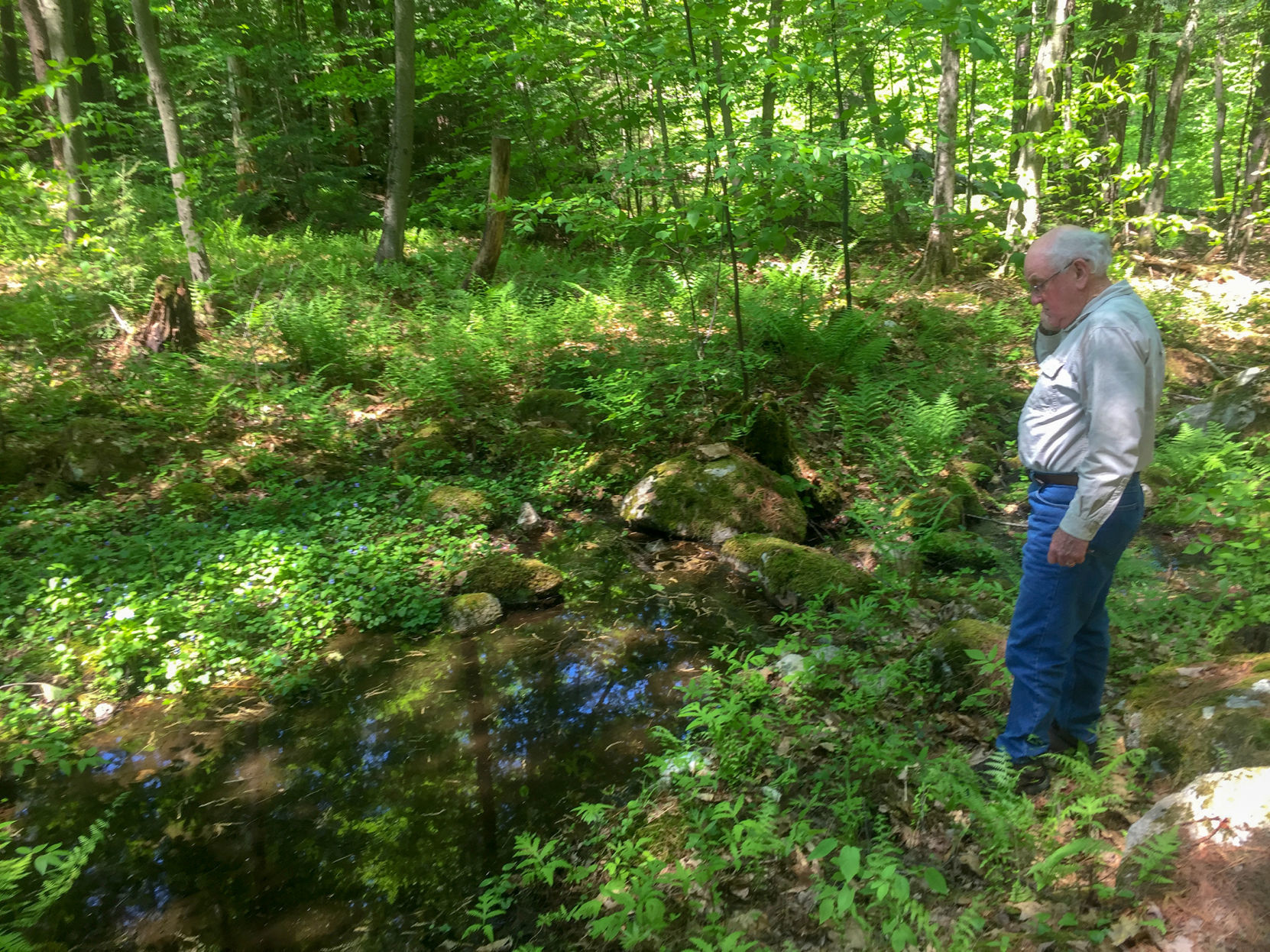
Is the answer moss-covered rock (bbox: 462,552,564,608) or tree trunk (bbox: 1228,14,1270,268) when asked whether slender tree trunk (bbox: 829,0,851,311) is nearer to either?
moss-covered rock (bbox: 462,552,564,608)

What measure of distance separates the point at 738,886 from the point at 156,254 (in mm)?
10819

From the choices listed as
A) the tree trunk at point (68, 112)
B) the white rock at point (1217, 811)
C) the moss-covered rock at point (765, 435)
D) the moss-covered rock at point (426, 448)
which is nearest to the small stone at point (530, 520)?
the moss-covered rock at point (426, 448)

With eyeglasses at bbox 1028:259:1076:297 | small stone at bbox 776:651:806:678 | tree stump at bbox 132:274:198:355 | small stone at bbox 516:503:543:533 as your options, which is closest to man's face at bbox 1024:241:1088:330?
eyeglasses at bbox 1028:259:1076:297

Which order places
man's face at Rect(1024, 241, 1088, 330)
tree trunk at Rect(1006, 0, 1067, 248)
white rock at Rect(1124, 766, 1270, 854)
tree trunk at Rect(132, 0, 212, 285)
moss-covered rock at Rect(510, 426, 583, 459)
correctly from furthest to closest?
tree trunk at Rect(1006, 0, 1067, 248), tree trunk at Rect(132, 0, 212, 285), moss-covered rock at Rect(510, 426, 583, 459), man's face at Rect(1024, 241, 1088, 330), white rock at Rect(1124, 766, 1270, 854)

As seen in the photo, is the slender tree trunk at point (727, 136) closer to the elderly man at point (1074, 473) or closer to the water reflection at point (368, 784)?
the elderly man at point (1074, 473)

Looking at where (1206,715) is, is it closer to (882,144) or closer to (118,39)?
(882,144)

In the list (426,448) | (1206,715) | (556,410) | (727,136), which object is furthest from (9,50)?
(1206,715)

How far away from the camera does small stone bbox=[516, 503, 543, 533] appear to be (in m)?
6.51

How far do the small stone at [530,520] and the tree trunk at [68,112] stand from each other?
293 inches

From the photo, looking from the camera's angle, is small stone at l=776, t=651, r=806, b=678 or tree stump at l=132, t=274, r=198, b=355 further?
tree stump at l=132, t=274, r=198, b=355

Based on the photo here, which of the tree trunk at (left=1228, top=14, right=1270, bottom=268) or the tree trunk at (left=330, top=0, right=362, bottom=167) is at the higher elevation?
the tree trunk at (left=330, top=0, right=362, bottom=167)

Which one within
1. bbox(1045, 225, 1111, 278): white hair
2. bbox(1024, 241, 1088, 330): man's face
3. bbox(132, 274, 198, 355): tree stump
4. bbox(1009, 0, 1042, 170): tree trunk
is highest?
bbox(1009, 0, 1042, 170): tree trunk

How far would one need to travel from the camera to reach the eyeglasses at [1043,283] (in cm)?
279

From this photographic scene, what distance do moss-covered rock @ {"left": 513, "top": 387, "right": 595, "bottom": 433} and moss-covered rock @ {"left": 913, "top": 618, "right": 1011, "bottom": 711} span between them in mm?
4678
